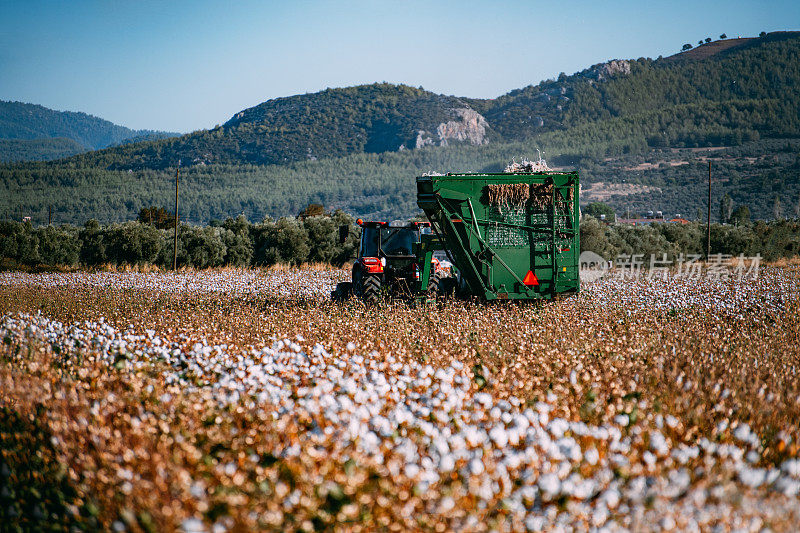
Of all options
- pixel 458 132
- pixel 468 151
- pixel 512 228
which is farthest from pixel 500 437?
pixel 458 132

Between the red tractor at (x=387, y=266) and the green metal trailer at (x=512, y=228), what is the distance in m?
1.34

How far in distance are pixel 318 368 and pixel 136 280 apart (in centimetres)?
1862

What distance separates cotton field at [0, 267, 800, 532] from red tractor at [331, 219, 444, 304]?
4.36 metres

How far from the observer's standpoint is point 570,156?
13638cm

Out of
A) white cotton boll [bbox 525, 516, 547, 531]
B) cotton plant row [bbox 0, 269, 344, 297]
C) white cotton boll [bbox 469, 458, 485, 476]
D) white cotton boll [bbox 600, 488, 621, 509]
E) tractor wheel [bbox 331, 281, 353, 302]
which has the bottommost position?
cotton plant row [bbox 0, 269, 344, 297]

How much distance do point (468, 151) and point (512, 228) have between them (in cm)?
15823

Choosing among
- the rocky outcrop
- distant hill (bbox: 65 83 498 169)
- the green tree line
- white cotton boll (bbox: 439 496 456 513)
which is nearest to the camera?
white cotton boll (bbox: 439 496 456 513)

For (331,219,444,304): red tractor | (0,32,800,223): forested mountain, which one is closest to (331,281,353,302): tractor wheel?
(331,219,444,304): red tractor

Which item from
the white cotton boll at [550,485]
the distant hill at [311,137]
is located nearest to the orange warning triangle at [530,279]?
the white cotton boll at [550,485]

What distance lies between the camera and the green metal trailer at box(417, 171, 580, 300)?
38.2 ft

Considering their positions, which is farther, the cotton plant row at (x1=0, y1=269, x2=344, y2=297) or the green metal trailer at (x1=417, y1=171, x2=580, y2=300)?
the cotton plant row at (x1=0, y1=269, x2=344, y2=297)

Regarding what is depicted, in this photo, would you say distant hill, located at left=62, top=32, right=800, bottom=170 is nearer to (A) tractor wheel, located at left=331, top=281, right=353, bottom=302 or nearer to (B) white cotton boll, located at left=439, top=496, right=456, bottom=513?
(A) tractor wheel, located at left=331, top=281, right=353, bottom=302

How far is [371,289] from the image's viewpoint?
12.7 meters

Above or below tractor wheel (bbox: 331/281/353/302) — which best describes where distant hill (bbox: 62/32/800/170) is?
above
